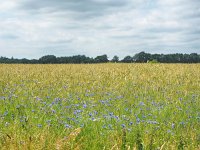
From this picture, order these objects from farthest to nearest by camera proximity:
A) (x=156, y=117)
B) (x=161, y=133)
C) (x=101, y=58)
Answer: (x=101, y=58) < (x=156, y=117) < (x=161, y=133)

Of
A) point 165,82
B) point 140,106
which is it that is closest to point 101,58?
point 165,82

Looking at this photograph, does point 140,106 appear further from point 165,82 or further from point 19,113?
point 165,82

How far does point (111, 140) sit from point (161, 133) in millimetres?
990

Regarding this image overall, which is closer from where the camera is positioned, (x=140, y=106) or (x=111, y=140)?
(x=111, y=140)

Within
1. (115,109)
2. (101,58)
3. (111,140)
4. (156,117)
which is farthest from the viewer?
(101,58)

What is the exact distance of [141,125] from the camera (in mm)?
5191

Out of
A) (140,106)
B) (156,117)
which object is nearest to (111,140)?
(156,117)

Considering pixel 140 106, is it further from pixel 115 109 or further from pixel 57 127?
pixel 57 127

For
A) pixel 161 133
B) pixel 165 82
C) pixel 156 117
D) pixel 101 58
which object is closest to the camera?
pixel 161 133

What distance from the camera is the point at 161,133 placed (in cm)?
492

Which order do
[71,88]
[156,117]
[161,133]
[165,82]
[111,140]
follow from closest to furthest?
[111,140] → [161,133] → [156,117] → [71,88] → [165,82]

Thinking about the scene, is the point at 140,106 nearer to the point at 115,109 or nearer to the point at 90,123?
the point at 115,109

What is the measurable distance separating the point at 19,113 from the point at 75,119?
1305 millimetres

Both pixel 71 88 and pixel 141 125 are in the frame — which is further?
pixel 71 88
